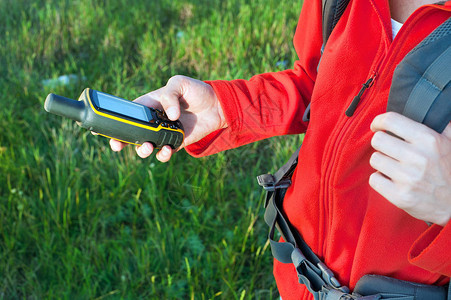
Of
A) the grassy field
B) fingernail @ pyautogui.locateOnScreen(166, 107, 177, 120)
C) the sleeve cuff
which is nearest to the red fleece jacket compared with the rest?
the sleeve cuff

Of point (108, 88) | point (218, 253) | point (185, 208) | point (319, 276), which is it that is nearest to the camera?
point (319, 276)

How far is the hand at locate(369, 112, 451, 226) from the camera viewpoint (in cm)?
72

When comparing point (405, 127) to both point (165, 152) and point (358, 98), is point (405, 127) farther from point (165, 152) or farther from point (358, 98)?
point (165, 152)

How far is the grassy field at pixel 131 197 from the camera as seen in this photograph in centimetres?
191

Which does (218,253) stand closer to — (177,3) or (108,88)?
(108,88)

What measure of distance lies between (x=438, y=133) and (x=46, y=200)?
6.25 ft

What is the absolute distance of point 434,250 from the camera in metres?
0.77

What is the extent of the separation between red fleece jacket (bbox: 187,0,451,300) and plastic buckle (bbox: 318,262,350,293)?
0.7 inches

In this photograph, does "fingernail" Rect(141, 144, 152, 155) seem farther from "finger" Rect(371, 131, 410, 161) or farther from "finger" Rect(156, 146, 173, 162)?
"finger" Rect(371, 131, 410, 161)

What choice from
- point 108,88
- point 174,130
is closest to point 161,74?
point 108,88

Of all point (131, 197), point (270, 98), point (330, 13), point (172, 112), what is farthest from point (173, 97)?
point (131, 197)

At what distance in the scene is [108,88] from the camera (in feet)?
9.51

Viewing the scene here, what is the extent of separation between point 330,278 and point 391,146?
0.36 meters

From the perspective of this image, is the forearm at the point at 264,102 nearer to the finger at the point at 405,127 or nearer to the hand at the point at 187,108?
the hand at the point at 187,108
